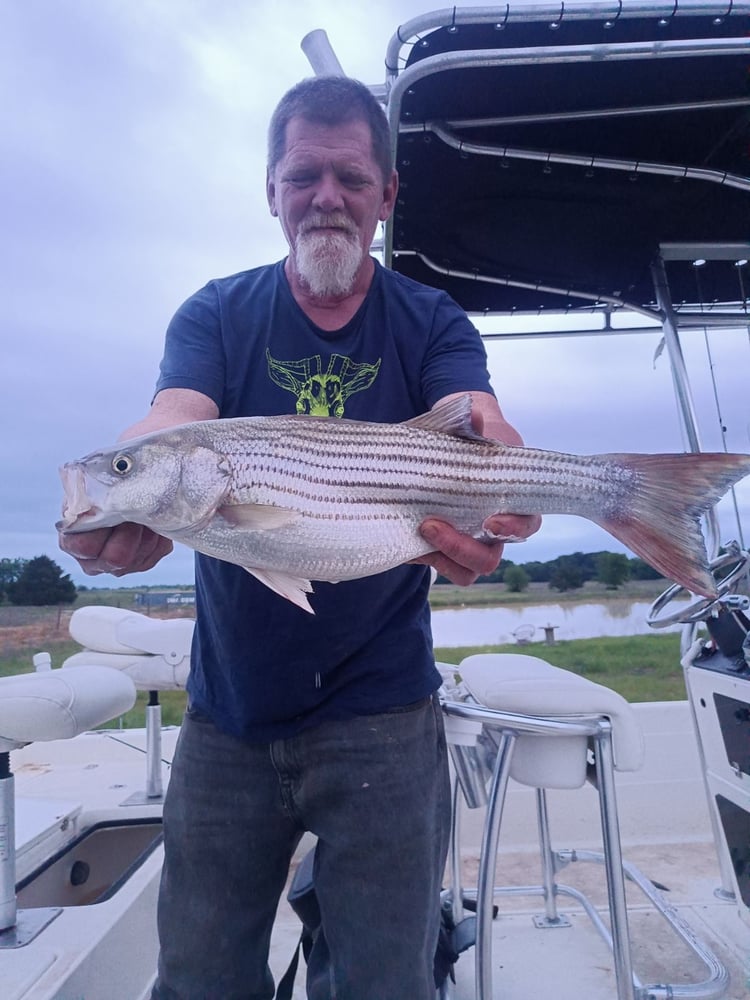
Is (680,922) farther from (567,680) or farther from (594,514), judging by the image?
(594,514)

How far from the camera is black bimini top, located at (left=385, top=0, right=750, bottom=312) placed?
315cm

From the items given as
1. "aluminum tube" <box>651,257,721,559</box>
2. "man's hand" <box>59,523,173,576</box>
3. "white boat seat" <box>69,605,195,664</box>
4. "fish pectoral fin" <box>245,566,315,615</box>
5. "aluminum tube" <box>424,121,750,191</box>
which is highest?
"aluminum tube" <box>424,121,750,191</box>

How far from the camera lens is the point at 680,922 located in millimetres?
3760

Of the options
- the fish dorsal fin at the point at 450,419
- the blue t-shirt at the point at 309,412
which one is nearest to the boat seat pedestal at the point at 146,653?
the blue t-shirt at the point at 309,412

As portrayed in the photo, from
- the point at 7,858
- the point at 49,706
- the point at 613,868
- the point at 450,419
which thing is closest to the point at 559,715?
the point at 613,868

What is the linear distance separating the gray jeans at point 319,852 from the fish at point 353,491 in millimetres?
633

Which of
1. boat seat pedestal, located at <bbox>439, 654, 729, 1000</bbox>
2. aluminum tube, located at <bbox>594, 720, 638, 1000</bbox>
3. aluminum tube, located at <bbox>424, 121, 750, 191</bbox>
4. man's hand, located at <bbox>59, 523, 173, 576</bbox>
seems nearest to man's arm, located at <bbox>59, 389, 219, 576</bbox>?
man's hand, located at <bbox>59, 523, 173, 576</bbox>

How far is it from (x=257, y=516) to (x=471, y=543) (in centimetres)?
67

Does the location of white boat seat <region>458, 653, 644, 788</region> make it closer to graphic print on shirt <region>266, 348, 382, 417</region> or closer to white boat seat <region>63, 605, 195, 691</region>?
graphic print on shirt <region>266, 348, 382, 417</region>

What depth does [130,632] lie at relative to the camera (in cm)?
475

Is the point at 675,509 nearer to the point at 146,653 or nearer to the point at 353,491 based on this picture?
the point at 353,491

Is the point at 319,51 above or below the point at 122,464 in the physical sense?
above

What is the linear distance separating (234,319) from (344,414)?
531 mm

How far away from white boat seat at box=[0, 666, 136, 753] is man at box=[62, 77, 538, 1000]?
0.86m
